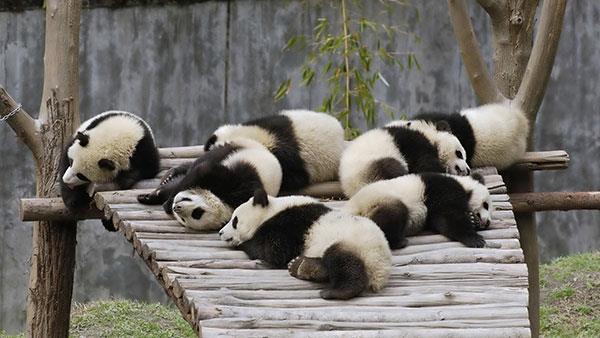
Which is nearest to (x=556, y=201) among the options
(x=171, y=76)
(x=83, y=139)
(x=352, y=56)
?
(x=83, y=139)

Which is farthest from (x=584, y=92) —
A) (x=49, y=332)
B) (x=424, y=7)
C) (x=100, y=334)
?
(x=49, y=332)

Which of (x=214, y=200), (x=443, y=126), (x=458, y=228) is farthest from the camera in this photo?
(x=443, y=126)

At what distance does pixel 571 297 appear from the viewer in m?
7.20

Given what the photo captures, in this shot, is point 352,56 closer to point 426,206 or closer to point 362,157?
point 362,157

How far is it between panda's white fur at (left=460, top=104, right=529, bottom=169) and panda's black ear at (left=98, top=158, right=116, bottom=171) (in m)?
1.98

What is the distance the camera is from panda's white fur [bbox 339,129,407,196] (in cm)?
530

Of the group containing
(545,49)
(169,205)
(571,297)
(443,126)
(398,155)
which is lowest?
(571,297)

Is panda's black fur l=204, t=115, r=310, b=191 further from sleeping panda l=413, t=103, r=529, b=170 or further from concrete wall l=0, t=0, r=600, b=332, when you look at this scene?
concrete wall l=0, t=0, r=600, b=332

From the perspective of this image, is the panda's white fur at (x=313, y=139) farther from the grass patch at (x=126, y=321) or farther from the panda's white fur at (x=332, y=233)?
the grass patch at (x=126, y=321)

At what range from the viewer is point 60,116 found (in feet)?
19.6

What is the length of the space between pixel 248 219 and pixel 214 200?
0.40 meters

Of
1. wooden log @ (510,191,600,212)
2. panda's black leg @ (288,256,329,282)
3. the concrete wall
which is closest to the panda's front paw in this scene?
panda's black leg @ (288,256,329,282)

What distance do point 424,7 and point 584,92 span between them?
1.50 meters

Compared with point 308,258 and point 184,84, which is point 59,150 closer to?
point 308,258
